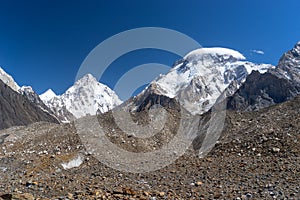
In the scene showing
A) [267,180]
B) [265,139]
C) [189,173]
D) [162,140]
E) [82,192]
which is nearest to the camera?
[82,192]

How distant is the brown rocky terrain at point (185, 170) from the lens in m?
13.2

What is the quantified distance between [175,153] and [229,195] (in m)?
10.1

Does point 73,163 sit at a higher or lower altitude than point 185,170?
higher

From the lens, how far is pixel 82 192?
12133 millimetres

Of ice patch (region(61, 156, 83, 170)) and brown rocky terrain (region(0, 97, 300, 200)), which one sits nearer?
brown rocky terrain (region(0, 97, 300, 200))

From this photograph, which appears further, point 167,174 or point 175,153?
point 175,153

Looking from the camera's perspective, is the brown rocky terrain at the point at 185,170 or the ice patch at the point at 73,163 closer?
the brown rocky terrain at the point at 185,170

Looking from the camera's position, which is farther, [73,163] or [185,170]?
[73,163]

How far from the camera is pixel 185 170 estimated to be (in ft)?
58.8

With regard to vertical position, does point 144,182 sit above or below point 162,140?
below

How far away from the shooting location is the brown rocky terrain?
43.2 feet

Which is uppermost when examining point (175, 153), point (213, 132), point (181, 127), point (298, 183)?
point (181, 127)

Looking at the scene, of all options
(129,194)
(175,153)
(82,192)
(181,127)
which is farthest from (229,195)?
(181,127)

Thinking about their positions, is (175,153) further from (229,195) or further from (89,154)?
(229,195)
